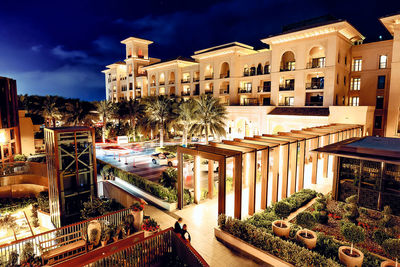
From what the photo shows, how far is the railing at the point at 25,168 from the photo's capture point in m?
19.5

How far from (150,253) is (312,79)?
1324 inches

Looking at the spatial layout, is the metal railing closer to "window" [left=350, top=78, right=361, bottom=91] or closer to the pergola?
the pergola

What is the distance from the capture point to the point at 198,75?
49.6 meters

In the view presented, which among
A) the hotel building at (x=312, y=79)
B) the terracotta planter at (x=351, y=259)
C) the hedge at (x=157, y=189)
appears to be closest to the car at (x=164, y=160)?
the hedge at (x=157, y=189)

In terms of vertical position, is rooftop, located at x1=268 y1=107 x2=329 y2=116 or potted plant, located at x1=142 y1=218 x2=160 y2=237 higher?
rooftop, located at x1=268 y1=107 x2=329 y2=116

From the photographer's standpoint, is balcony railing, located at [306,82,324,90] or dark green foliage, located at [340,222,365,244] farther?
balcony railing, located at [306,82,324,90]

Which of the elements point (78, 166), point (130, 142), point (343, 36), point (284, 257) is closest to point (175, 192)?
point (78, 166)

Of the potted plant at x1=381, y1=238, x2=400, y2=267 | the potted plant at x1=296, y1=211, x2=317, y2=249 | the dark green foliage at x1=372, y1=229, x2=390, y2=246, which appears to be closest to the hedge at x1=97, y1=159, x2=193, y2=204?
the potted plant at x1=296, y1=211, x2=317, y2=249

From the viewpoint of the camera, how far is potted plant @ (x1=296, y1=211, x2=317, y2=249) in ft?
28.4

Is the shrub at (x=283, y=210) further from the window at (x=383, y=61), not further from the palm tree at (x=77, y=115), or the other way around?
the palm tree at (x=77, y=115)

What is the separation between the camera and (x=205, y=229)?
1155 cm

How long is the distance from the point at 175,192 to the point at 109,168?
401 inches

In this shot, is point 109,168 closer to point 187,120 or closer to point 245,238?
point 187,120

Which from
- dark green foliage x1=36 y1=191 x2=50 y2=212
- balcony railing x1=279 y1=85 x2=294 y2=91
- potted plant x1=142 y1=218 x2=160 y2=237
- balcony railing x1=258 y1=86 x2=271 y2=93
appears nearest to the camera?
potted plant x1=142 y1=218 x2=160 y2=237
